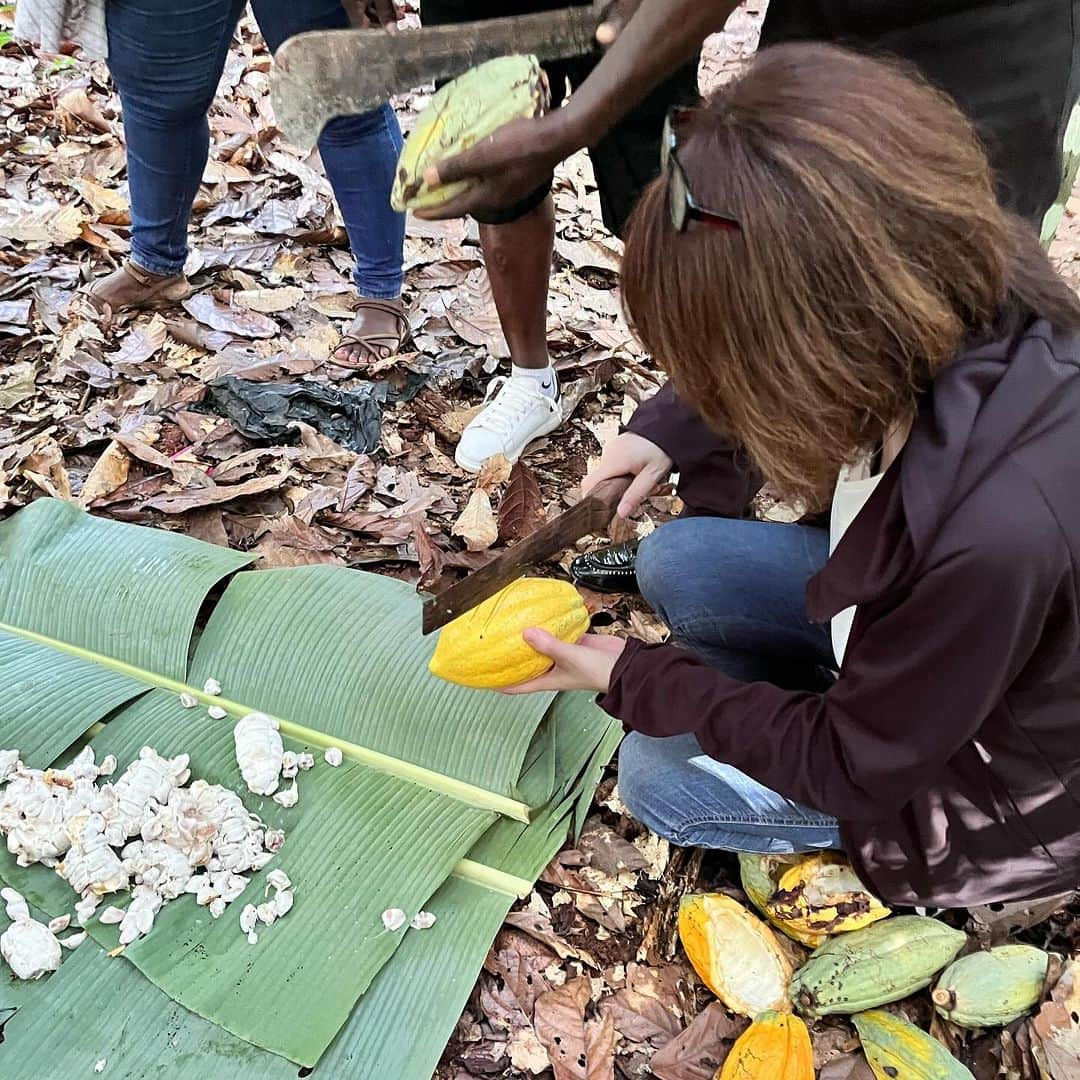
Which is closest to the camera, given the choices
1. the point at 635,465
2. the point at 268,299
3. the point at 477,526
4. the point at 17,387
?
the point at 635,465

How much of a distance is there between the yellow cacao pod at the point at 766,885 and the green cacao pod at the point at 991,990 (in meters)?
0.24

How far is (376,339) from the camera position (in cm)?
339

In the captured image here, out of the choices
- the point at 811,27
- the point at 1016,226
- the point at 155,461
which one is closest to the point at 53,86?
the point at 155,461

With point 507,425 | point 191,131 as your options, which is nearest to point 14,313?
point 191,131

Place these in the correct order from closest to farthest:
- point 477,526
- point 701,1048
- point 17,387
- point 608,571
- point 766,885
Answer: point 701,1048 < point 766,885 < point 608,571 < point 477,526 < point 17,387

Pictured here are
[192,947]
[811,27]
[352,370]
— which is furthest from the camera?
[352,370]

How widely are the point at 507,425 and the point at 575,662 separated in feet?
4.40

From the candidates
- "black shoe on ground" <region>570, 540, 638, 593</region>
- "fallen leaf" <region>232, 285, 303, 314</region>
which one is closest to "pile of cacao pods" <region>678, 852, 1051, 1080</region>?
"black shoe on ground" <region>570, 540, 638, 593</region>

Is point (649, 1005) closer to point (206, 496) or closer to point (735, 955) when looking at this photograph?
point (735, 955)

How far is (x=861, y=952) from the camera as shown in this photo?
178cm

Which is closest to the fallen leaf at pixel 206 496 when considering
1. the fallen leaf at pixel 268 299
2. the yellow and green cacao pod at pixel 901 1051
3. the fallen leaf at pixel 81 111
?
the fallen leaf at pixel 268 299

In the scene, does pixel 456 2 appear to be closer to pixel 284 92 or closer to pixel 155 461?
pixel 284 92

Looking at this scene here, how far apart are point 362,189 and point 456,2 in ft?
2.78

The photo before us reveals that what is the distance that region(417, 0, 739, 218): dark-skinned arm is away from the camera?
167cm
